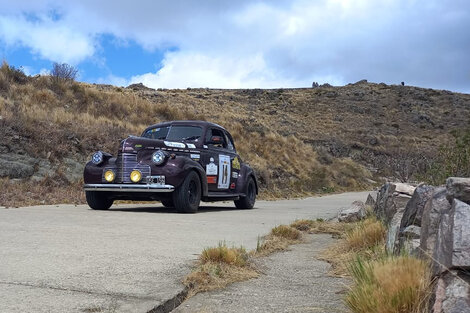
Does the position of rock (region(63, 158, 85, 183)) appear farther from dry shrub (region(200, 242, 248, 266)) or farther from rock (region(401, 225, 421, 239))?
rock (region(401, 225, 421, 239))

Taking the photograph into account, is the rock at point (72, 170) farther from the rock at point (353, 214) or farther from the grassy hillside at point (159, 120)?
the rock at point (353, 214)

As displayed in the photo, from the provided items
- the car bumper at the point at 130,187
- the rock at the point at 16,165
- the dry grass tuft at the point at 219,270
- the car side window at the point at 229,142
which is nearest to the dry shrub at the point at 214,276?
the dry grass tuft at the point at 219,270

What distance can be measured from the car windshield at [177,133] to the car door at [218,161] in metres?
0.25

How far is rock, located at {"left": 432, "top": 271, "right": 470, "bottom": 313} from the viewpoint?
2336mm

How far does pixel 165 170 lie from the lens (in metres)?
9.48

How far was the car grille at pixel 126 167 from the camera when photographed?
973cm

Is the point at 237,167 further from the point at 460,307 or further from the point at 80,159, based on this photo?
the point at 460,307

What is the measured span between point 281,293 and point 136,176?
→ 640 centimetres

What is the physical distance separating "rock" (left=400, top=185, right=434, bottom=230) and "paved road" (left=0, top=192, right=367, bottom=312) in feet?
6.05

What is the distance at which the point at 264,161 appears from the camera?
22.1 metres

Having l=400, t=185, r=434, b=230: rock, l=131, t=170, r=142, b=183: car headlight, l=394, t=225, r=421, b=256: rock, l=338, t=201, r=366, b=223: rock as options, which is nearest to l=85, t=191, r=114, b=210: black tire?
l=131, t=170, r=142, b=183: car headlight

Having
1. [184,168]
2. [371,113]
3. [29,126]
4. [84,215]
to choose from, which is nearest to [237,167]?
[184,168]

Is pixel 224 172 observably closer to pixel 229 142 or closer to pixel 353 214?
pixel 229 142

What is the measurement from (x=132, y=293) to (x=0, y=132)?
38.8ft
